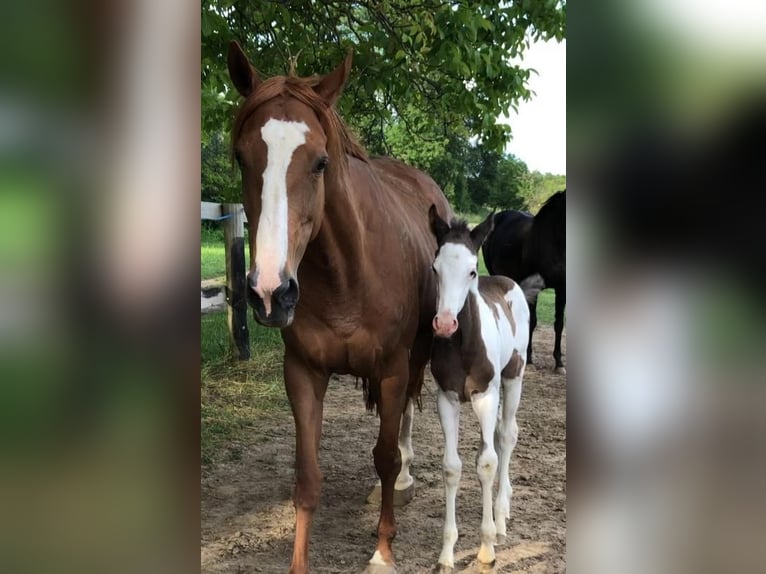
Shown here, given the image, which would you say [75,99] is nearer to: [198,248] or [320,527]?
[198,248]

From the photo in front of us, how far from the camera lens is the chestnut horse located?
1.82 meters

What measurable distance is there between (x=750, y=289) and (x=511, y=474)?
3194 millimetres

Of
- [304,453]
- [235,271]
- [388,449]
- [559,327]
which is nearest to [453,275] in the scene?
[388,449]

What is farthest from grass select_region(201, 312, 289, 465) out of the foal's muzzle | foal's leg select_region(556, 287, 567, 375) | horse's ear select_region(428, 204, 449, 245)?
foal's leg select_region(556, 287, 567, 375)

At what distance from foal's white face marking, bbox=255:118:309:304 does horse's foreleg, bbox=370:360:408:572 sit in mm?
1003

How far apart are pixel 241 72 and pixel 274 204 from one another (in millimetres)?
616

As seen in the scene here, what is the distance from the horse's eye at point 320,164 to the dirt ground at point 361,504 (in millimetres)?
1800

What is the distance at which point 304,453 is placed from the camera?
250cm

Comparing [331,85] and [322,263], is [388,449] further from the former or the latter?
[331,85]

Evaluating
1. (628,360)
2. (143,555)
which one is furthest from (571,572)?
(143,555)

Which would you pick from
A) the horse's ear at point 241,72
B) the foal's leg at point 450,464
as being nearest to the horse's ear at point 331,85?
the horse's ear at point 241,72

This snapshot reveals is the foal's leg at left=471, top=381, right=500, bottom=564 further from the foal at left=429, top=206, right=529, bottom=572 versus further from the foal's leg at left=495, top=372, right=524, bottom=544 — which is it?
the foal's leg at left=495, top=372, right=524, bottom=544

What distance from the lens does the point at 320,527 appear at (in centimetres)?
318

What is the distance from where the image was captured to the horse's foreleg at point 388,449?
2631mm
